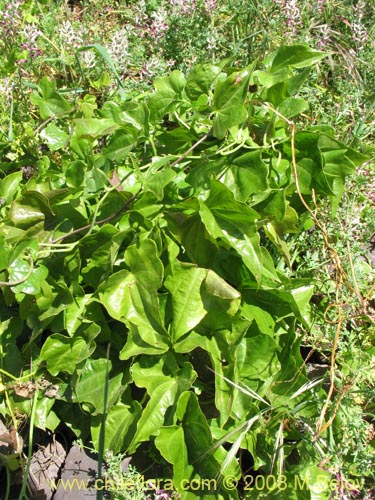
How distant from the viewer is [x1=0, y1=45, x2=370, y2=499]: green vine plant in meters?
1.65

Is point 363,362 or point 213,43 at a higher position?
point 213,43

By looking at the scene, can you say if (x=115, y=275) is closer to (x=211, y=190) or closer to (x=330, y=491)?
(x=211, y=190)

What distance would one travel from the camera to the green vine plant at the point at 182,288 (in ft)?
5.41

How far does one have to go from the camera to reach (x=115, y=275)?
165 centimetres

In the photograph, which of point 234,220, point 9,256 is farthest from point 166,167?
point 9,256

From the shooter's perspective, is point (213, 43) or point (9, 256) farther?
point (213, 43)

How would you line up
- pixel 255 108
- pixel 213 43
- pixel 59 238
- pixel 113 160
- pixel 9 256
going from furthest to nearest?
pixel 213 43, pixel 255 108, pixel 113 160, pixel 59 238, pixel 9 256

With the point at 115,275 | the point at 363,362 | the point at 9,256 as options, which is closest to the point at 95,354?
the point at 115,275

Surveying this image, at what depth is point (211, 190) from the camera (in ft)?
5.47

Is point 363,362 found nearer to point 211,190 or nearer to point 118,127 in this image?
point 211,190

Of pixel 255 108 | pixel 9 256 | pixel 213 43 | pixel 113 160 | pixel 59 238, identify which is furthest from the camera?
pixel 213 43

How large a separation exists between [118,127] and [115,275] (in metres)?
0.49

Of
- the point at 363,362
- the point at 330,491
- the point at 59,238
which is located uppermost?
the point at 59,238

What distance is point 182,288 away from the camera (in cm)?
166
